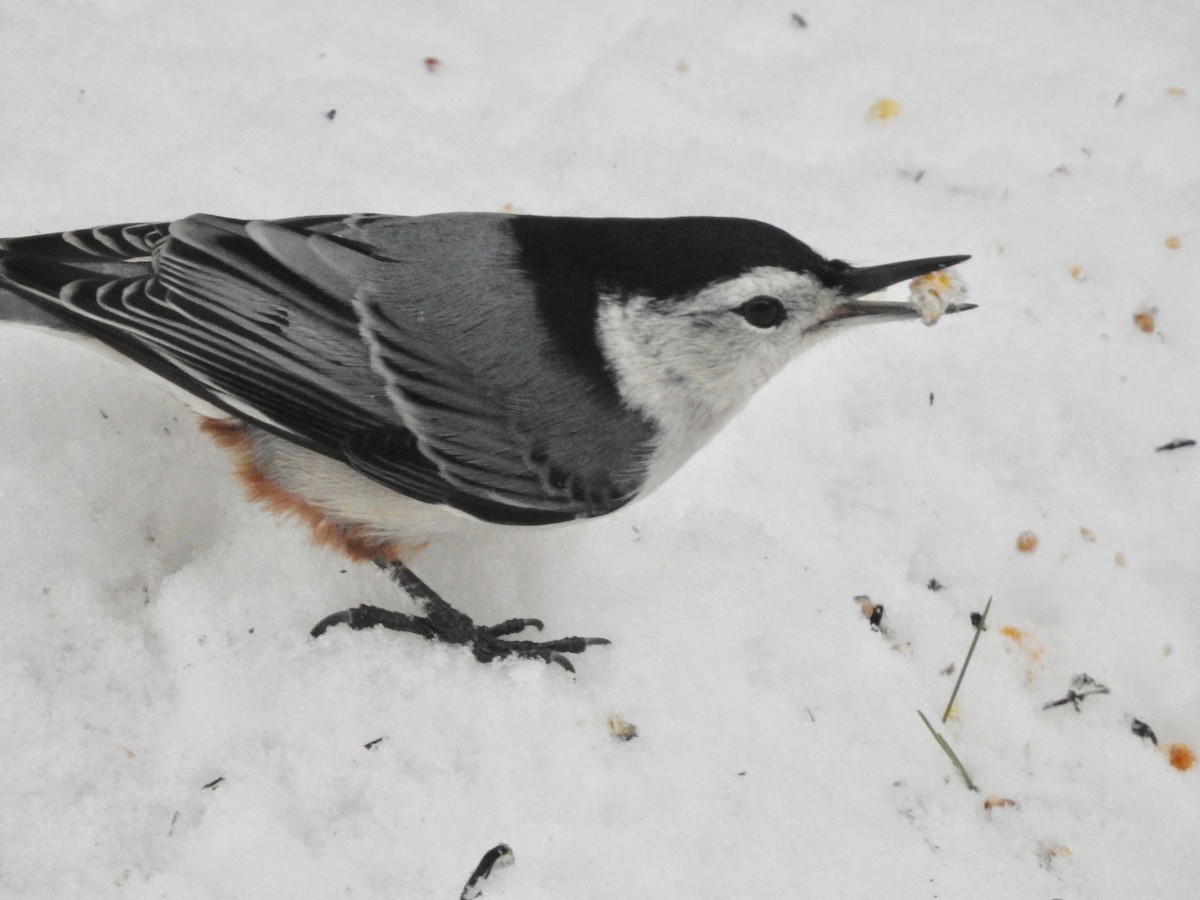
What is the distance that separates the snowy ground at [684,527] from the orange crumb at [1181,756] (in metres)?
0.03

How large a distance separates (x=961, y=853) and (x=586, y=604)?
102cm

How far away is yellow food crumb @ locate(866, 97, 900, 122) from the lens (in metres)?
3.94

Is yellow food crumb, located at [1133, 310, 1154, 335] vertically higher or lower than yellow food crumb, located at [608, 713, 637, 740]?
higher

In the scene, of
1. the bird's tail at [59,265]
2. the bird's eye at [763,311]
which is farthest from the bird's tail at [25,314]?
the bird's eye at [763,311]

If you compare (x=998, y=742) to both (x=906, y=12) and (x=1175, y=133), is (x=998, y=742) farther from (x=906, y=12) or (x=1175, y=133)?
(x=906, y=12)

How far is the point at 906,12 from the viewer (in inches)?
163

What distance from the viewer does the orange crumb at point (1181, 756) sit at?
284cm

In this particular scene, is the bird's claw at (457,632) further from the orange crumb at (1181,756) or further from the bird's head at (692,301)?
the orange crumb at (1181,756)

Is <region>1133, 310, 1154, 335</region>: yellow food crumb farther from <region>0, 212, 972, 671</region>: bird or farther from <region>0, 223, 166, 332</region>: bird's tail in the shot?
<region>0, 223, 166, 332</region>: bird's tail

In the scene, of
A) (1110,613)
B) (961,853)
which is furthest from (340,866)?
(1110,613)

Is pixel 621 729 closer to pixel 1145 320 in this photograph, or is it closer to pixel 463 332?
pixel 463 332

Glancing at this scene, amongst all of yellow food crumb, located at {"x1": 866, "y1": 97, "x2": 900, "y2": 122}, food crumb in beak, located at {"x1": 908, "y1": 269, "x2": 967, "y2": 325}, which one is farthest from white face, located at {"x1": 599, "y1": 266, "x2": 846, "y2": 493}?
yellow food crumb, located at {"x1": 866, "y1": 97, "x2": 900, "y2": 122}

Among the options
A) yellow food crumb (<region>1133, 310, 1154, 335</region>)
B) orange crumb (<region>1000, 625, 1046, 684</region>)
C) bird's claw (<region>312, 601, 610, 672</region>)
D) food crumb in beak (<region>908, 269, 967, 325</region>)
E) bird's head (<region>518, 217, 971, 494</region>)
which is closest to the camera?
bird's head (<region>518, 217, 971, 494</region>)

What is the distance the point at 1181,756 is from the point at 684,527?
4.26 feet
